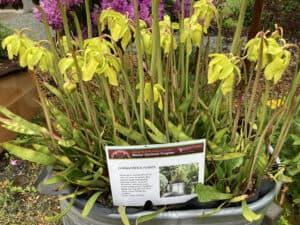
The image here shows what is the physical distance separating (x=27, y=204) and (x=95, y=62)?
1092 mm

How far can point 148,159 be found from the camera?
0.75m

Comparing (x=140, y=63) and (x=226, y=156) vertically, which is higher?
(x=140, y=63)

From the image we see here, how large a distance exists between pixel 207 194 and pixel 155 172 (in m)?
0.10

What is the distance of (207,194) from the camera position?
0.76m

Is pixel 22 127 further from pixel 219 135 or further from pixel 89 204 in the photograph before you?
pixel 219 135

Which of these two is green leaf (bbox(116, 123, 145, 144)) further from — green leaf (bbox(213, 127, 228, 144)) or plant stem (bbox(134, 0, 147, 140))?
green leaf (bbox(213, 127, 228, 144))

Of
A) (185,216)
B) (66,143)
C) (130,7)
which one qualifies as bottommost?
(185,216)

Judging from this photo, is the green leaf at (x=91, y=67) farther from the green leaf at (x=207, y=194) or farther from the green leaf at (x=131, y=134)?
the green leaf at (x=207, y=194)

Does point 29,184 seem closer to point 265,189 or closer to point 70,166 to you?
point 70,166

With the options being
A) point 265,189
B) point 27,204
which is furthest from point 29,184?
point 265,189

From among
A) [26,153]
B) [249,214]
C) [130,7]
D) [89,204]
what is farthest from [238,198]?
[130,7]

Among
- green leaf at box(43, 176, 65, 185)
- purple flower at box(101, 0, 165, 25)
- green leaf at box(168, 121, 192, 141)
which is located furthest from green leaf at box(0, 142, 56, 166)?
purple flower at box(101, 0, 165, 25)

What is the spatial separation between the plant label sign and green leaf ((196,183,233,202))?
34 millimetres

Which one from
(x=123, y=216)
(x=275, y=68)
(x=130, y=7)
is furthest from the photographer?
(x=130, y=7)
